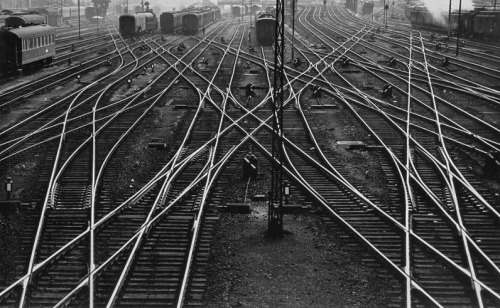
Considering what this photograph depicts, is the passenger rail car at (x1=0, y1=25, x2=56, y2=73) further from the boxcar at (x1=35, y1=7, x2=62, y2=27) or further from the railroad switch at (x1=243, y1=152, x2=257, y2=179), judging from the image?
the boxcar at (x1=35, y1=7, x2=62, y2=27)

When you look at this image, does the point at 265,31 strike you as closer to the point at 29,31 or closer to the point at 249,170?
the point at 29,31

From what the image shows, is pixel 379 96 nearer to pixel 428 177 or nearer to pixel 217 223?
pixel 428 177

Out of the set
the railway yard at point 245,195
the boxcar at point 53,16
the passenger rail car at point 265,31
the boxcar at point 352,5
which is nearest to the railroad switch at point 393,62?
the railway yard at point 245,195

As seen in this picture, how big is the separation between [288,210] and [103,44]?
40.8 m

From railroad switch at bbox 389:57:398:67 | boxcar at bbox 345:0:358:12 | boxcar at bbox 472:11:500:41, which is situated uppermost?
boxcar at bbox 345:0:358:12

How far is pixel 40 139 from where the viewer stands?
1848cm

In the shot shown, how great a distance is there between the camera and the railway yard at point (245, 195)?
9609mm

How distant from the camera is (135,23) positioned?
5822 centimetres

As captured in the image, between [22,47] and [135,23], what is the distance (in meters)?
27.3

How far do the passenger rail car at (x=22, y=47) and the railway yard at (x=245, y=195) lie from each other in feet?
15.3

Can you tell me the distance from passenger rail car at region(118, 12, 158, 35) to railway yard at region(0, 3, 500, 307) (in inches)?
1195

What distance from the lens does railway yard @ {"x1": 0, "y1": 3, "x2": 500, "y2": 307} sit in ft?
31.5

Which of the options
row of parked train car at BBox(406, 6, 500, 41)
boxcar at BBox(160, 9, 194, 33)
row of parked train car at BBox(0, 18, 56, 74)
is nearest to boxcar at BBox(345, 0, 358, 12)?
row of parked train car at BBox(406, 6, 500, 41)

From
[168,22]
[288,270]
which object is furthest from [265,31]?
[288,270]
